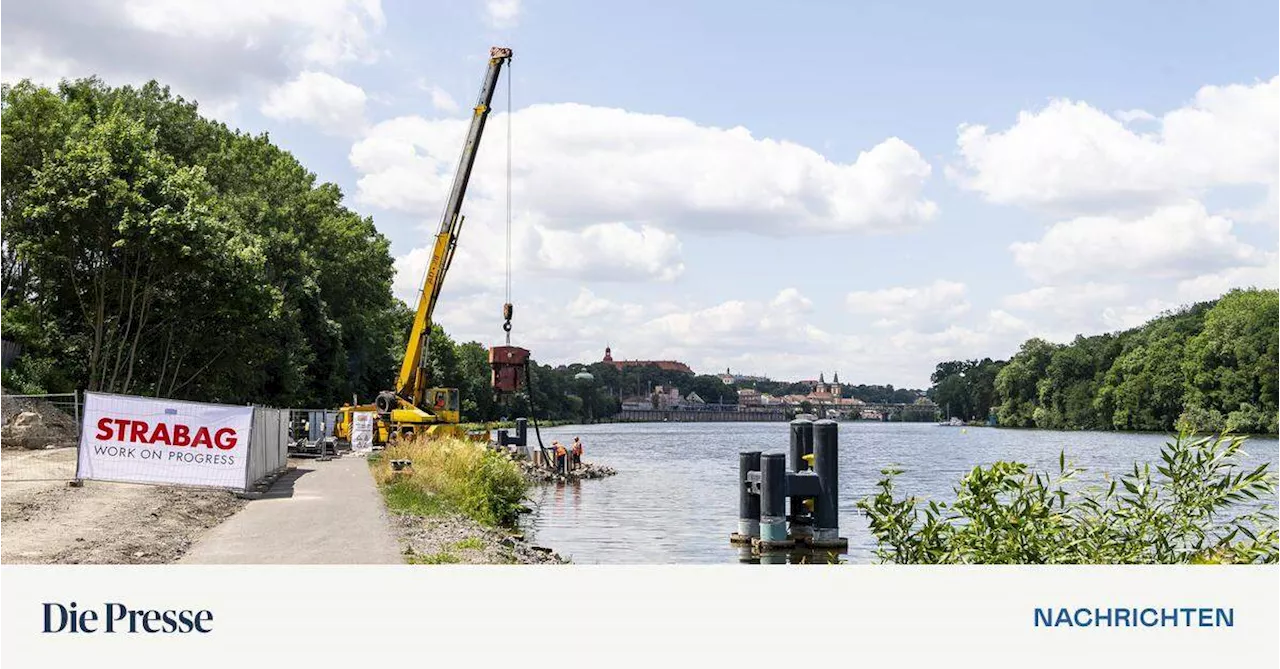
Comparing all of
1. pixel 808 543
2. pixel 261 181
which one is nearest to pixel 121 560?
pixel 808 543

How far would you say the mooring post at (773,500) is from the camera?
85.5ft

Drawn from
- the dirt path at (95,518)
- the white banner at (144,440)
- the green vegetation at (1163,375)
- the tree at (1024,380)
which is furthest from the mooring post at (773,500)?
the tree at (1024,380)

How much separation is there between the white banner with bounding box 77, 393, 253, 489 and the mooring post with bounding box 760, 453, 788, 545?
11.9 metres

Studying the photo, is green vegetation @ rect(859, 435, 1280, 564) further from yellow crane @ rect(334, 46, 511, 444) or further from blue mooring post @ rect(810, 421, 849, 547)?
yellow crane @ rect(334, 46, 511, 444)

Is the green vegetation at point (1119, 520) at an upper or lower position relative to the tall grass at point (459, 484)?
upper

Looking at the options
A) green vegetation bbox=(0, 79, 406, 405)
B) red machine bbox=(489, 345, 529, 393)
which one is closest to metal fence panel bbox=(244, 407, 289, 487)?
red machine bbox=(489, 345, 529, 393)

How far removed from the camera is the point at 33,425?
3778 centimetres

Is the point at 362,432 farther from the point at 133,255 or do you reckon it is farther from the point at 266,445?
the point at 266,445

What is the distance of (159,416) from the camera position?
25484mm

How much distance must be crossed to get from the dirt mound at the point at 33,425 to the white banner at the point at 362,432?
42.5 ft

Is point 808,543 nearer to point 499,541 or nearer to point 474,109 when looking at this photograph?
point 499,541

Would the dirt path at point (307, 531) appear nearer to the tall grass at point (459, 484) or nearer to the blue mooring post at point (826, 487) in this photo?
the tall grass at point (459, 484)

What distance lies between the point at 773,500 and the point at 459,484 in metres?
9.49
